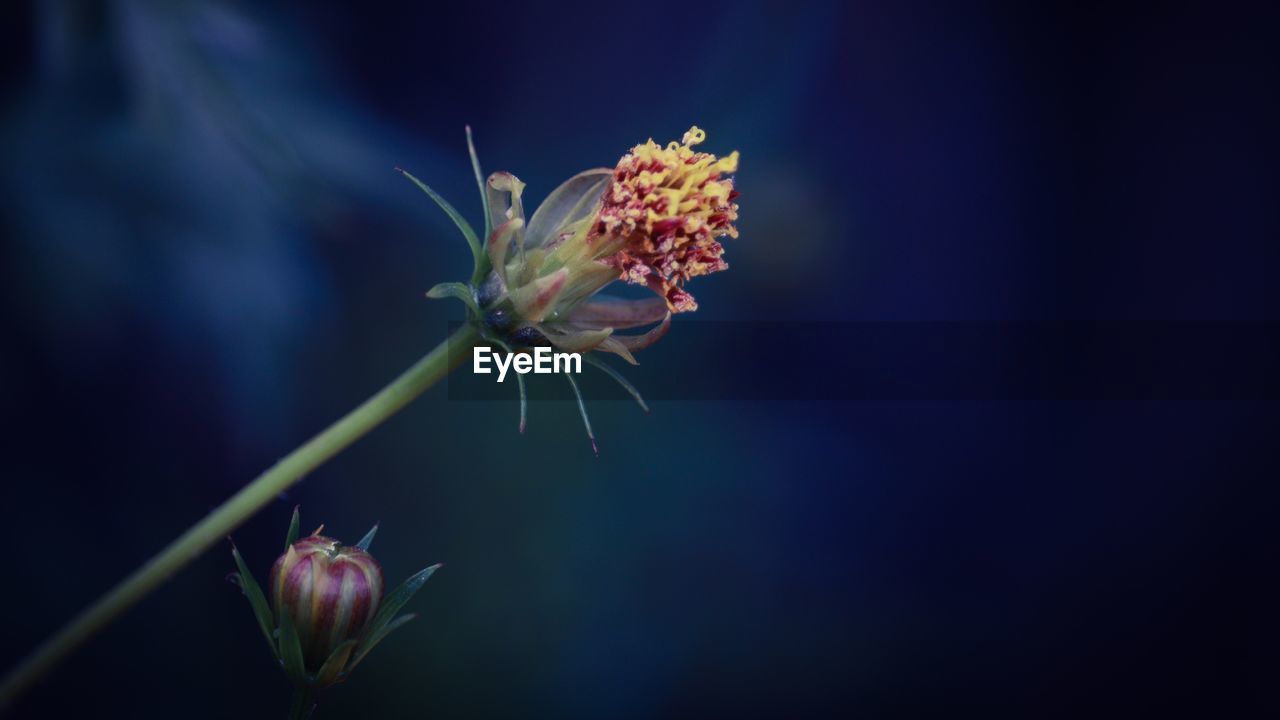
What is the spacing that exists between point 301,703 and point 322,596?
7 centimetres

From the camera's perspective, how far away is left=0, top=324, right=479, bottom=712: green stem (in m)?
0.58

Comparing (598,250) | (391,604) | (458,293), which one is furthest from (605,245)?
(391,604)

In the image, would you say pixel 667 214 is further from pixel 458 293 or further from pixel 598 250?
pixel 458 293

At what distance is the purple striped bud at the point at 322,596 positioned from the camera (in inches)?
23.4

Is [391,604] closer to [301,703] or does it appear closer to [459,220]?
[301,703]

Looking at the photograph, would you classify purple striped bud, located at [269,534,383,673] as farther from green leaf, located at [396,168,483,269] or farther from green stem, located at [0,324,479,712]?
green leaf, located at [396,168,483,269]

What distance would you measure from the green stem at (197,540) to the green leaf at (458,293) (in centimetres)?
7

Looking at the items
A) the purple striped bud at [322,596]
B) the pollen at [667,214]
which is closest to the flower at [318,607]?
the purple striped bud at [322,596]

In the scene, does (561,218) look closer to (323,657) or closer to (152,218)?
(323,657)

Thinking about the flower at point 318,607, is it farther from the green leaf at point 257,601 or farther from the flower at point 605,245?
the flower at point 605,245

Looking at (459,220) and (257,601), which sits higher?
(459,220)

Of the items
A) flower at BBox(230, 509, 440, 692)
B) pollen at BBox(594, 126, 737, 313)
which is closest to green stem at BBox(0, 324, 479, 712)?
flower at BBox(230, 509, 440, 692)

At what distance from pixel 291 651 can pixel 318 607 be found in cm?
3

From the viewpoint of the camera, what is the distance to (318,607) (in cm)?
59
